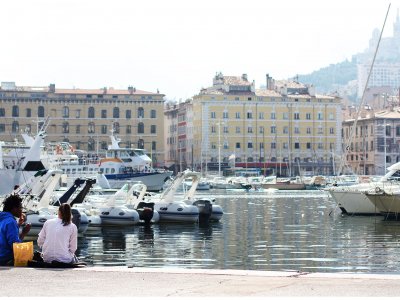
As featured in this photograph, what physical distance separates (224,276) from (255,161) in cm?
13766

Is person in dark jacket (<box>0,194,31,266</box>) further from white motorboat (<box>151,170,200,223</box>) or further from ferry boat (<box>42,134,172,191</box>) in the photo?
ferry boat (<box>42,134,172,191</box>)

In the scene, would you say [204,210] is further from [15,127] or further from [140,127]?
[140,127]

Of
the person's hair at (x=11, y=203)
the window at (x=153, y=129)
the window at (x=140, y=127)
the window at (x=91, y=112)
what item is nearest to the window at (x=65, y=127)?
the window at (x=91, y=112)

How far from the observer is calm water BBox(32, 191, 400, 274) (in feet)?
88.1

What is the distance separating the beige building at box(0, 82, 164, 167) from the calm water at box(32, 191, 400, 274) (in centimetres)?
9591

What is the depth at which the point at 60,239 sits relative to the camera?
1800 centimetres

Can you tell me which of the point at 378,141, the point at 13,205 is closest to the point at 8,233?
the point at 13,205

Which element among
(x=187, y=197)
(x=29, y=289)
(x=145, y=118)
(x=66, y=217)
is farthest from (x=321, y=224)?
(x=145, y=118)

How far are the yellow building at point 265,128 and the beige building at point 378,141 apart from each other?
4.37 m

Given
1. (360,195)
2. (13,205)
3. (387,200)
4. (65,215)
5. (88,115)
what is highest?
(88,115)

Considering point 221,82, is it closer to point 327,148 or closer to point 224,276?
point 327,148

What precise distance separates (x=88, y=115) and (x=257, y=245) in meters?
114

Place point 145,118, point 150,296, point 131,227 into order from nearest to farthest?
point 150,296 → point 131,227 → point 145,118

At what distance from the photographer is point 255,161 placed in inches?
6043
